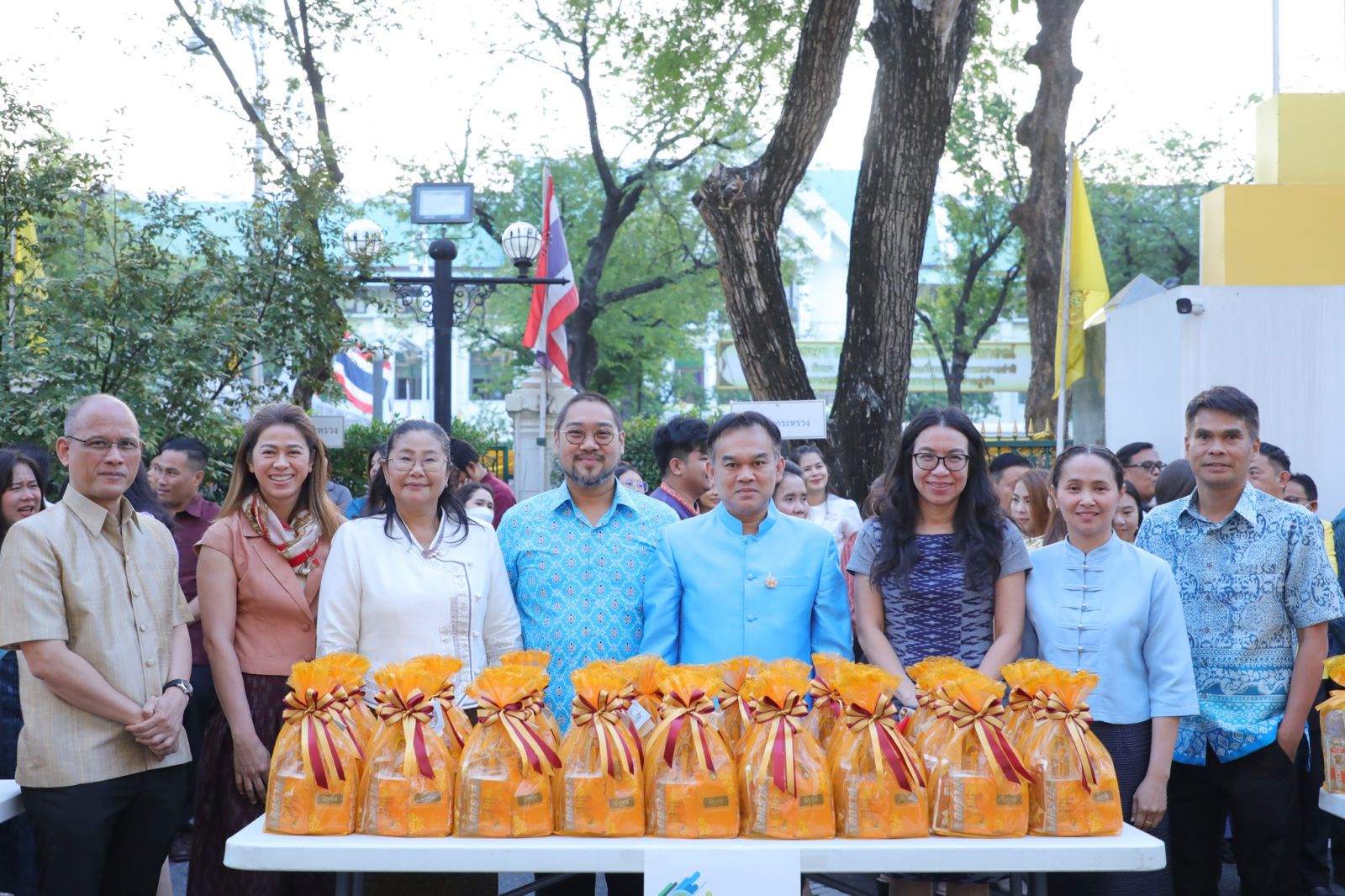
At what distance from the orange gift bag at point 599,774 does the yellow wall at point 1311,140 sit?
11036 millimetres

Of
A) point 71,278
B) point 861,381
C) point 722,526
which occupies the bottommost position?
point 722,526

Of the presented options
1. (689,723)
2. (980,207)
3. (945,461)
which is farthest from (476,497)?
(980,207)

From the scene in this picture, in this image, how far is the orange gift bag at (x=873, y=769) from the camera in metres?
2.85

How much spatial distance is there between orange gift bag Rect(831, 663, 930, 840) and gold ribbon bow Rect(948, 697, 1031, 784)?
15cm

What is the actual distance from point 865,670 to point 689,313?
23.8 metres

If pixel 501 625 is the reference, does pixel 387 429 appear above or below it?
above

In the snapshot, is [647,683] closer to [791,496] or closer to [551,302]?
[791,496]

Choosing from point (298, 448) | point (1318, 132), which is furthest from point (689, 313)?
point (298, 448)

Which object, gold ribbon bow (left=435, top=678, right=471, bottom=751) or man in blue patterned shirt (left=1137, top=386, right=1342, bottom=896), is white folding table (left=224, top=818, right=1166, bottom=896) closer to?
gold ribbon bow (left=435, top=678, right=471, bottom=751)

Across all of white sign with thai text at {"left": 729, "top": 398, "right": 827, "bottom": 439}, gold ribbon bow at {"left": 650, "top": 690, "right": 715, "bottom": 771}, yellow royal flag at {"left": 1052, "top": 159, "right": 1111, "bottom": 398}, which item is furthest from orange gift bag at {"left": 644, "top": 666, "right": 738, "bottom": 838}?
yellow royal flag at {"left": 1052, "top": 159, "right": 1111, "bottom": 398}

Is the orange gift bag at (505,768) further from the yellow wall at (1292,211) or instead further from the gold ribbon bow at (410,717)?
the yellow wall at (1292,211)

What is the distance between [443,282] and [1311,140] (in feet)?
26.7

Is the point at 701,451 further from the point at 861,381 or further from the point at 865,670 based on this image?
the point at 865,670

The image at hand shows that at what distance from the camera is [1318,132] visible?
38.2 ft
